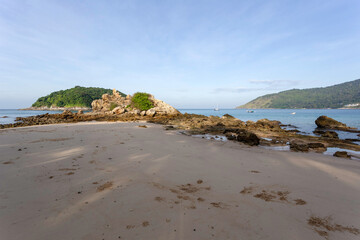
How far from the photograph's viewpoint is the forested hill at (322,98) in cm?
11826

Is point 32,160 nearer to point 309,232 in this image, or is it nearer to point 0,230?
point 0,230

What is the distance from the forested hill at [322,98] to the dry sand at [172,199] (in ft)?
507

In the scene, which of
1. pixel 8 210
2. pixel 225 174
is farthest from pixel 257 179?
pixel 8 210

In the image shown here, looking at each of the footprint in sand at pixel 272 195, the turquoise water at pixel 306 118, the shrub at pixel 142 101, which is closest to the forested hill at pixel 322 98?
the turquoise water at pixel 306 118

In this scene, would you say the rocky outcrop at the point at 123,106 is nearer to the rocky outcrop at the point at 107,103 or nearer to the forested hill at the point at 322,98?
the rocky outcrop at the point at 107,103

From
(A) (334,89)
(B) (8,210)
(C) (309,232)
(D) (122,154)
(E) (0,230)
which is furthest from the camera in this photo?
(A) (334,89)

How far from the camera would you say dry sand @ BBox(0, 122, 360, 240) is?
6.68ft

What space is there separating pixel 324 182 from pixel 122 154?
230 inches

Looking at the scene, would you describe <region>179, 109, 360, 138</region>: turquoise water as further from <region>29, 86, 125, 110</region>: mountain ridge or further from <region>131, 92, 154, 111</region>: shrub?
<region>29, 86, 125, 110</region>: mountain ridge

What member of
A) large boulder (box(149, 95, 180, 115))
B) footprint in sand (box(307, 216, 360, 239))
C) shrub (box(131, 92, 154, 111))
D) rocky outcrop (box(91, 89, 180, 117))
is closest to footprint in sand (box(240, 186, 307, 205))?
footprint in sand (box(307, 216, 360, 239))

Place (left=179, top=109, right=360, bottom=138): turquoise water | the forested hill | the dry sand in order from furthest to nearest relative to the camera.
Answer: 1. the forested hill
2. (left=179, top=109, right=360, bottom=138): turquoise water
3. the dry sand

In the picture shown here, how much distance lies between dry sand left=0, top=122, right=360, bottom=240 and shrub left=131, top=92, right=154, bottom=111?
30299 mm

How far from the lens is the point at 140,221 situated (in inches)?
85.7

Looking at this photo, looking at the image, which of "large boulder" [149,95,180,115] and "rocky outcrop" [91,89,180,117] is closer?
"large boulder" [149,95,180,115]
